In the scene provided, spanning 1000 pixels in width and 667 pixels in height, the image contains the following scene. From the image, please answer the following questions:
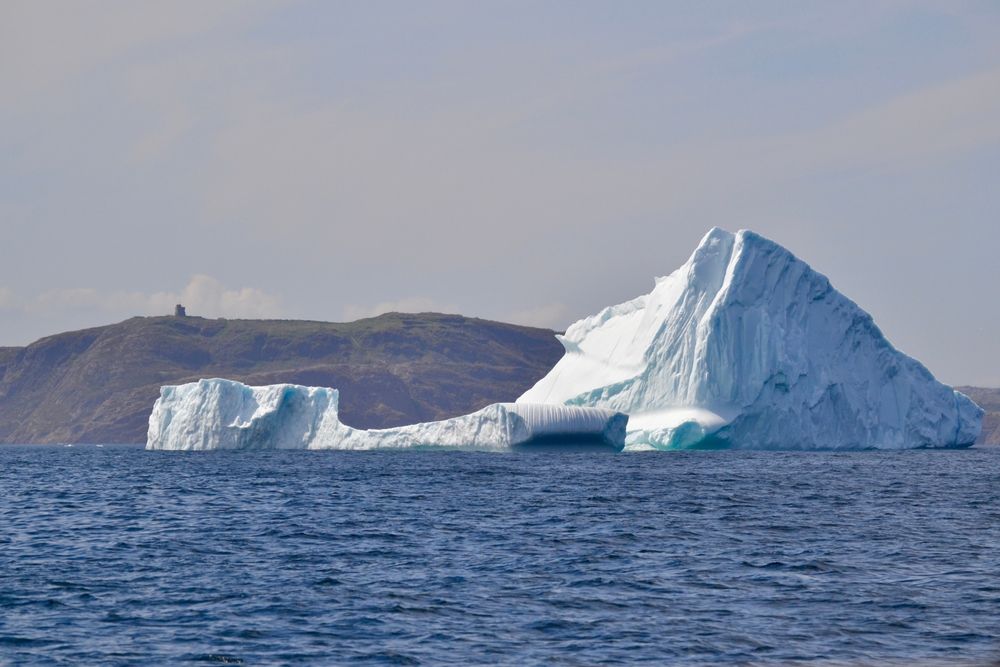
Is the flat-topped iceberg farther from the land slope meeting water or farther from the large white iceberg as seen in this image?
the large white iceberg

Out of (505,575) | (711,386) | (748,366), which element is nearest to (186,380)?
(711,386)

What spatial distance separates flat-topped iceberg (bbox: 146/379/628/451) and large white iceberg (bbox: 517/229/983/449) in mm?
3712

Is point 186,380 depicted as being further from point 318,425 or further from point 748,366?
point 748,366

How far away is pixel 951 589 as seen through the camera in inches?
690

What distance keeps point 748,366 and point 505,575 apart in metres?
40.4

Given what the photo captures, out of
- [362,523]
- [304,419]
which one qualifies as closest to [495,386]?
[304,419]

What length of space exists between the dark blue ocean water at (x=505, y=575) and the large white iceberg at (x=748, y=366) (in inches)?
834

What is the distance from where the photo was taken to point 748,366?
57438 millimetres

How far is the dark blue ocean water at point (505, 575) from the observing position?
1413cm

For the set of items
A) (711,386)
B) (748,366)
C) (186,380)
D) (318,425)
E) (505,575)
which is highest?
(186,380)

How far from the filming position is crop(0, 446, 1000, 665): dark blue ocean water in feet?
46.4

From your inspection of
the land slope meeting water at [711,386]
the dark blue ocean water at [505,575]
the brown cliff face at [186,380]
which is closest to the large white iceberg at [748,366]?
the land slope meeting water at [711,386]

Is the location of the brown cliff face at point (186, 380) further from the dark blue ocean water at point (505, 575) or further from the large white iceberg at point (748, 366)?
the dark blue ocean water at point (505, 575)

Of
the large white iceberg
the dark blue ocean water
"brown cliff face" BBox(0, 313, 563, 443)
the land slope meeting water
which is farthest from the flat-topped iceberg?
"brown cliff face" BBox(0, 313, 563, 443)
